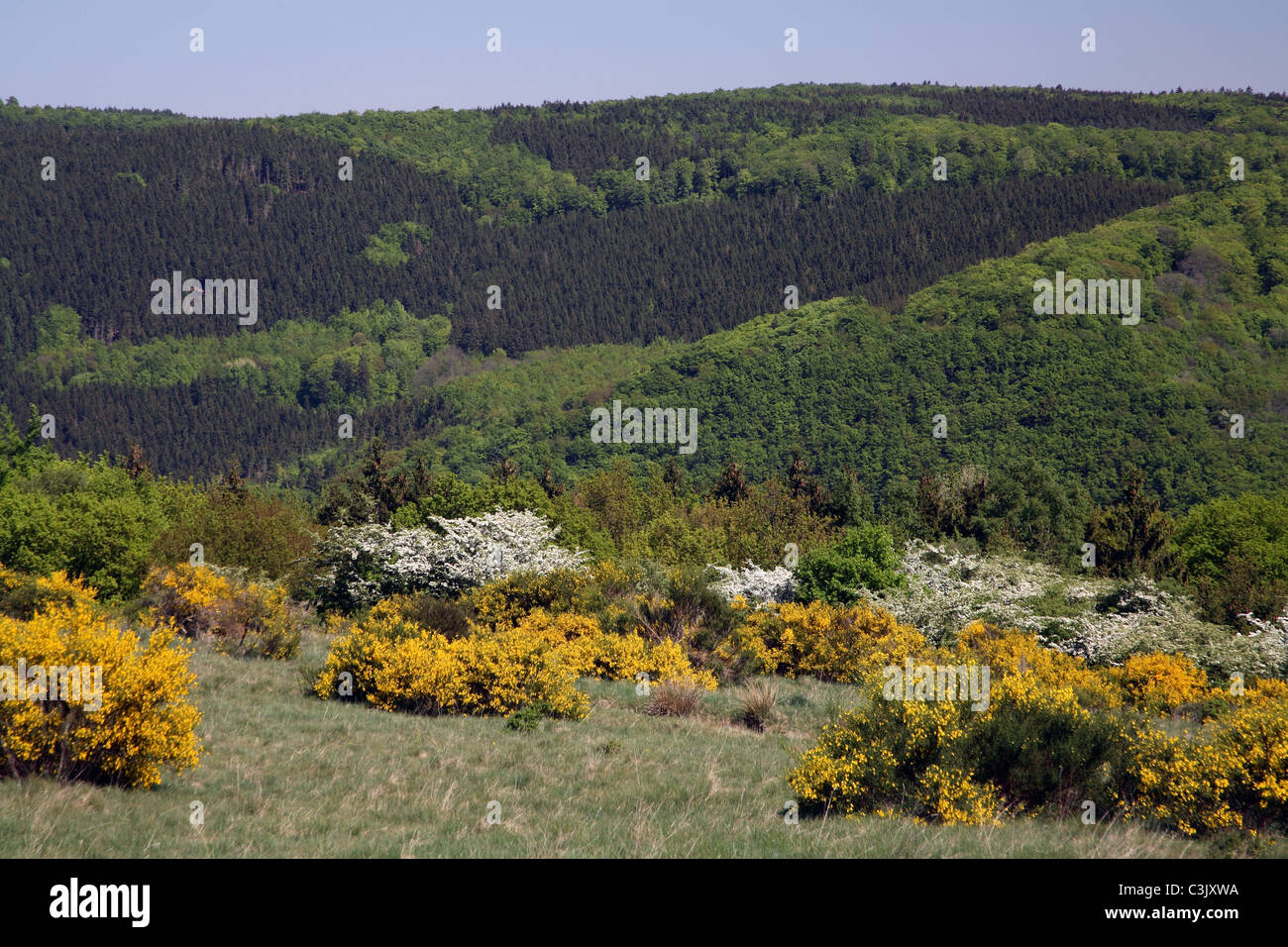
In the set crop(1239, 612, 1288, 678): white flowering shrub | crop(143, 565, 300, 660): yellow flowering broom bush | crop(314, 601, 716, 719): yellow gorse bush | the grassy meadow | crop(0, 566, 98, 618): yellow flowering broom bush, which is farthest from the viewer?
crop(1239, 612, 1288, 678): white flowering shrub

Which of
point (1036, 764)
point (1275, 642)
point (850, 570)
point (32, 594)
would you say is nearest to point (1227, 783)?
point (1036, 764)

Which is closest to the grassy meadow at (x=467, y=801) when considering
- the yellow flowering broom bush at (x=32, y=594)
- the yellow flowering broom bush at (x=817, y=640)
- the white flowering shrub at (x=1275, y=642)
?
the yellow flowering broom bush at (x=32, y=594)

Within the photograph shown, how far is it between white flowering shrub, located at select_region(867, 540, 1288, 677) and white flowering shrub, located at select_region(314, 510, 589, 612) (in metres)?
11.6

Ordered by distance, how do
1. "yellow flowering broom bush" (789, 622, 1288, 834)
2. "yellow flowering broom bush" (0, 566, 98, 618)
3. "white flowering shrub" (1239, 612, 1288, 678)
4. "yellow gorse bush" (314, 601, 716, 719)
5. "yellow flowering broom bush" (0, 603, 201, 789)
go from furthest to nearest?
"white flowering shrub" (1239, 612, 1288, 678) → "yellow flowering broom bush" (0, 566, 98, 618) → "yellow gorse bush" (314, 601, 716, 719) → "yellow flowering broom bush" (789, 622, 1288, 834) → "yellow flowering broom bush" (0, 603, 201, 789)

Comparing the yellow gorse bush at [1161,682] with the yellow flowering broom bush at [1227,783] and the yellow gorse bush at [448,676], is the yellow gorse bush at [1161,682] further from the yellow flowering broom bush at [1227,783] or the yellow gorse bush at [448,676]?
the yellow gorse bush at [448,676]

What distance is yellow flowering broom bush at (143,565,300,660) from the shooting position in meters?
26.0

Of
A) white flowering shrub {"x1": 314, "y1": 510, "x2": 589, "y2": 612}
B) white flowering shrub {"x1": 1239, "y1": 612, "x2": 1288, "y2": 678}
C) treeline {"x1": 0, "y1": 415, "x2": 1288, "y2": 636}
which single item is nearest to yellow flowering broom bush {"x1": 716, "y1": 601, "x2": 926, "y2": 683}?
treeline {"x1": 0, "y1": 415, "x2": 1288, "y2": 636}

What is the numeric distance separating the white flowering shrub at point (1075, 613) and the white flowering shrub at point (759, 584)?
3.21m

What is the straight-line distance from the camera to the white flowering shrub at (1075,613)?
3147 centimetres

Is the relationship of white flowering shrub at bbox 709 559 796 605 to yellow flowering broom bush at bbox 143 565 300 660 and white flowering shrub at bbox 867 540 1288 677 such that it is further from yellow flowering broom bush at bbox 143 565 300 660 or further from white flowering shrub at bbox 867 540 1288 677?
yellow flowering broom bush at bbox 143 565 300 660

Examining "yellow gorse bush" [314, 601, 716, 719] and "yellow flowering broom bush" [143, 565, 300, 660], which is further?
"yellow flowering broom bush" [143, 565, 300, 660]

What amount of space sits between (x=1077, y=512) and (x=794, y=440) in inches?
3693

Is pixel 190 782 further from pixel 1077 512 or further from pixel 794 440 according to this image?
pixel 794 440

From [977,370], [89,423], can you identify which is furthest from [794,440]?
[89,423]
